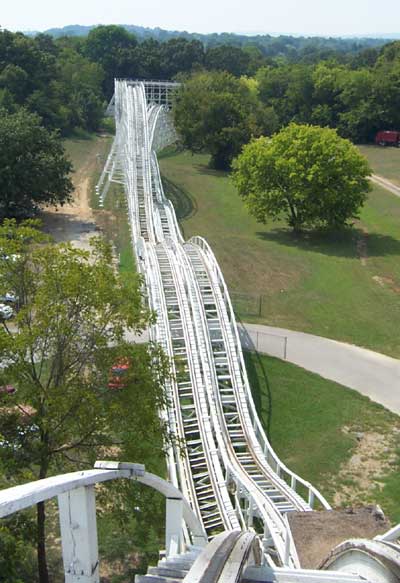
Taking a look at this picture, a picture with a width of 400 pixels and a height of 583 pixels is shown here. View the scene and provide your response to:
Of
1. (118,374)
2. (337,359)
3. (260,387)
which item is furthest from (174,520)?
(337,359)

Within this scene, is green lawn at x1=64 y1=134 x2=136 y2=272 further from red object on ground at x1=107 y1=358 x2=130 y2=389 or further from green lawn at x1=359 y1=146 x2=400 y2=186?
green lawn at x1=359 y1=146 x2=400 y2=186

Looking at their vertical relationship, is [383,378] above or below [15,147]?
below

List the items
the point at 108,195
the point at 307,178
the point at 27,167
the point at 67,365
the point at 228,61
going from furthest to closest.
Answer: the point at 228,61 < the point at 108,195 < the point at 27,167 < the point at 307,178 < the point at 67,365

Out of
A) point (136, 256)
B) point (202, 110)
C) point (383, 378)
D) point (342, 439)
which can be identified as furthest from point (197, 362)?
point (202, 110)

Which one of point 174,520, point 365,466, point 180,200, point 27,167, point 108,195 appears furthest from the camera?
point 180,200

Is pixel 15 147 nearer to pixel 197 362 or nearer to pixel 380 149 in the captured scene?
pixel 197 362

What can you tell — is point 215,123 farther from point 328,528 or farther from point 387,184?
point 328,528
